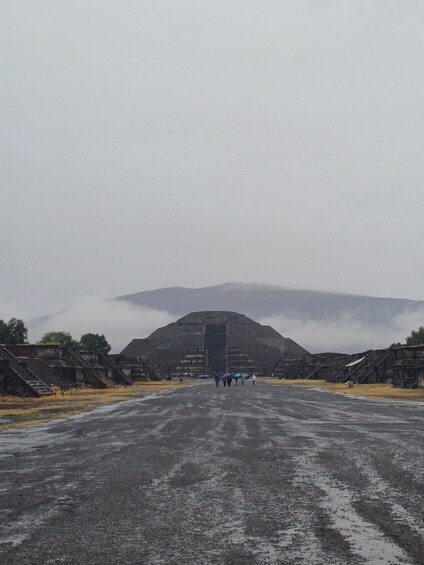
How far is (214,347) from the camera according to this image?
6206 inches

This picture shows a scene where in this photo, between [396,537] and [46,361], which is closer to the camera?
[396,537]

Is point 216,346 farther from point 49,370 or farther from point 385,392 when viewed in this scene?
point 385,392

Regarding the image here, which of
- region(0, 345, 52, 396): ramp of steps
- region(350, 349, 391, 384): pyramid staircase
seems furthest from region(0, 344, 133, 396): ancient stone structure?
region(350, 349, 391, 384): pyramid staircase

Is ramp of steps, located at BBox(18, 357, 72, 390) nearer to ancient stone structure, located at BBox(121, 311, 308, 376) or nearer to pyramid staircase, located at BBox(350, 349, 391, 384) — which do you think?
pyramid staircase, located at BBox(350, 349, 391, 384)

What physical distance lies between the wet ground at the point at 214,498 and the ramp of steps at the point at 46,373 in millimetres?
40256

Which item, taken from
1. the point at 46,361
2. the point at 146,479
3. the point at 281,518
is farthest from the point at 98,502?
the point at 46,361

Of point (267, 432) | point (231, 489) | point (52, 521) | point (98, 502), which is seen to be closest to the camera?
point (52, 521)

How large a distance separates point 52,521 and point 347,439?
35.5ft

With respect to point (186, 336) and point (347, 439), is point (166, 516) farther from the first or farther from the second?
point (186, 336)

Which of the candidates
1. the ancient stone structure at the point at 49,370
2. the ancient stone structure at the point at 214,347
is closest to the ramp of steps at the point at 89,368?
the ancient stone structure at the point at 49,370

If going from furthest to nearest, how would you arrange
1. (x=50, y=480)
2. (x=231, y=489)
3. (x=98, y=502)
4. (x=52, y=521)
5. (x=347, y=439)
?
1. (x=347, y=439)
2. (x=50, y=480)
3. (x=231, y=489)
4. (x=98, y=502)
5. (x=52, y=521)

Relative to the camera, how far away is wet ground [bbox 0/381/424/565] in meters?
6.42

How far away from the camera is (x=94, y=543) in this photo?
265 inches

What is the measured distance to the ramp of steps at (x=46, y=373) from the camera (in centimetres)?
5692
